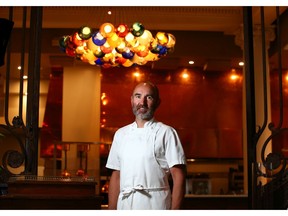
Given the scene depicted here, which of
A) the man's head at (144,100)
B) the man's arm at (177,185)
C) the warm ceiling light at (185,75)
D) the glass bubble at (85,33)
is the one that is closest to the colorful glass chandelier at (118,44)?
the glass bubble at (85,33)

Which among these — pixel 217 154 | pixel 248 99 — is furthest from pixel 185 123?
pixel 248 99

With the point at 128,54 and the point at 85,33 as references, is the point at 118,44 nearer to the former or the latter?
the point at 128,54

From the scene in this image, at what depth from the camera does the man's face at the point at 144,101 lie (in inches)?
95.3

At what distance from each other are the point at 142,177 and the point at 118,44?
333 cm

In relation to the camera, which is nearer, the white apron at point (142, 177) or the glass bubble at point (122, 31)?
the white apron at point (142, 177)

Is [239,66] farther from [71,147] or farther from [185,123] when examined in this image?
[71,147]

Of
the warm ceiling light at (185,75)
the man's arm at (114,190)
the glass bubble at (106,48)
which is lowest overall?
the man's arm at (114,190)

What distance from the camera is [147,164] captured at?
7.79 ft

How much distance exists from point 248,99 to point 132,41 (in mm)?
2866

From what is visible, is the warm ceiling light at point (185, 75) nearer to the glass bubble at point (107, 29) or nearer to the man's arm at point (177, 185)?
the glass bubble at point (107, 29)

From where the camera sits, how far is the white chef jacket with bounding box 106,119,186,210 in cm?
237

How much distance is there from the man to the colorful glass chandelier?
9.99 feet

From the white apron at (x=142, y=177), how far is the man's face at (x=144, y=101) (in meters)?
0.07

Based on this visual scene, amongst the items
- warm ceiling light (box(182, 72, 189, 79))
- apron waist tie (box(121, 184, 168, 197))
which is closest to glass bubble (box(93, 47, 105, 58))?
apron waist tie (box(121, 184, 168, 197))
